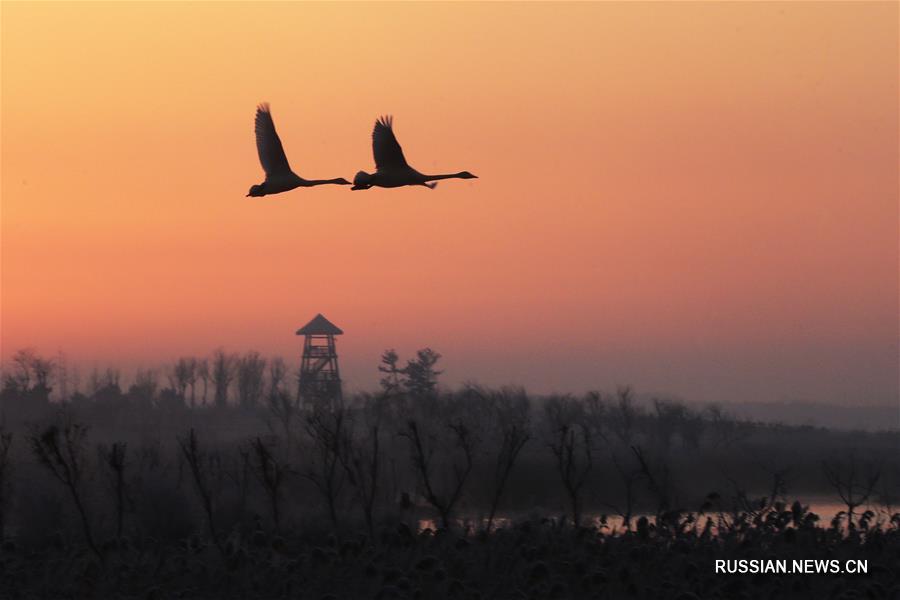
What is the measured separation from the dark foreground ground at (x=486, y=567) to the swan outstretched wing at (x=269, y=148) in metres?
11.4

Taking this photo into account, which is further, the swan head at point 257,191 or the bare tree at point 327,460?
the bare tree at point 327,460

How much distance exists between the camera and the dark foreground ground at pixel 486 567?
1398 inches

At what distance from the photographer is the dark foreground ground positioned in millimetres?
35500

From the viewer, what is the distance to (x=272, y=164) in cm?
2934

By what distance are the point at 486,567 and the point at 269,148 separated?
14.3 m

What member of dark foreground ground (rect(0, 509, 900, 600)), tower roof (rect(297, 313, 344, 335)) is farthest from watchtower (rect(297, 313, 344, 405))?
dark foreground ground (rect(0, 509, 900, 600))

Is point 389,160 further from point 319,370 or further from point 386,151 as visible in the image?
point 319,370

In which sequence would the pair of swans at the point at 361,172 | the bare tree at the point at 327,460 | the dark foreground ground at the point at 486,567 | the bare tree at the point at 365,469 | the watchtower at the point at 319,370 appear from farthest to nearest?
the watchtower at the point at 319,370
the bare tree at the point at 327,460
the bare tree at the point at 365,469
the dark foreground ground at the point at 486,567
the pair of swans at the point at 361,172

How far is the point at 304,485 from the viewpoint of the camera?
7325 centimetres

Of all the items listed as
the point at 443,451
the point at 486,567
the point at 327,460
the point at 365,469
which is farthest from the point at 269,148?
the point at 443,451

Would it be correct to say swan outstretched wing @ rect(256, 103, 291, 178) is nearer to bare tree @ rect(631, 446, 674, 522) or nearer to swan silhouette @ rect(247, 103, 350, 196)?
swan silhouette @ rect(247, 103, 350, 196)

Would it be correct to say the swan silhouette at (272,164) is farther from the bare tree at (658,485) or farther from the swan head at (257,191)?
the bare tree at (658,485)

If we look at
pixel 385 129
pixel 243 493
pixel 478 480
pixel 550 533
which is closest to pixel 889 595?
pixel 550 533

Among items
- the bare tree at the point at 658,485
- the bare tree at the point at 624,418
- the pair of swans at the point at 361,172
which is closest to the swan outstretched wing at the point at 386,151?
the pair of swans at the point at 361,172
